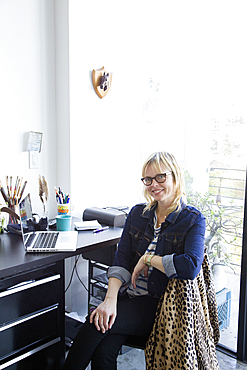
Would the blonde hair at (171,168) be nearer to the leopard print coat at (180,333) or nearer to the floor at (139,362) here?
the leopard print coat at (180,333)

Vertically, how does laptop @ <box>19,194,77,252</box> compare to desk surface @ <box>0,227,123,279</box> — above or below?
above

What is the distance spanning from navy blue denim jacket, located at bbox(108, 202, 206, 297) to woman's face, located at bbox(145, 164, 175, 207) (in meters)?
0.08

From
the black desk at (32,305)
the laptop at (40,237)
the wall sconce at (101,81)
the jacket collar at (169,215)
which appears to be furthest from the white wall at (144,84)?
the black desk at (32,305)

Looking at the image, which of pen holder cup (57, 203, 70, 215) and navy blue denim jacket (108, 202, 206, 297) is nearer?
navy blue denim jacket (108, 202, 206, 297)

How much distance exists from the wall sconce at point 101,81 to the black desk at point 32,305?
3.57ft

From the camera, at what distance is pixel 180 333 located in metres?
1.25

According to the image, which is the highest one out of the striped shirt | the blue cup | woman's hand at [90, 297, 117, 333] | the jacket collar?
the jacket collar

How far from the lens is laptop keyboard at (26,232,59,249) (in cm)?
150

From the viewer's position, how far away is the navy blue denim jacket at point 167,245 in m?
1.31

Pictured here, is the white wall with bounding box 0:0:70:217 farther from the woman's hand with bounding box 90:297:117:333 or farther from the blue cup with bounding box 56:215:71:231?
the woman's hand with bounding box 90:297:117:333

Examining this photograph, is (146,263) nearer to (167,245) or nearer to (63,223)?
(167,245)

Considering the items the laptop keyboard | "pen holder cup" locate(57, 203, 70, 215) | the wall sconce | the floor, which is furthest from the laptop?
the wall sconce

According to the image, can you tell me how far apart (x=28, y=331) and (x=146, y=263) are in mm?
594

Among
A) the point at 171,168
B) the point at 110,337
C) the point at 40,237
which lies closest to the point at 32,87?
the point at 40,237
